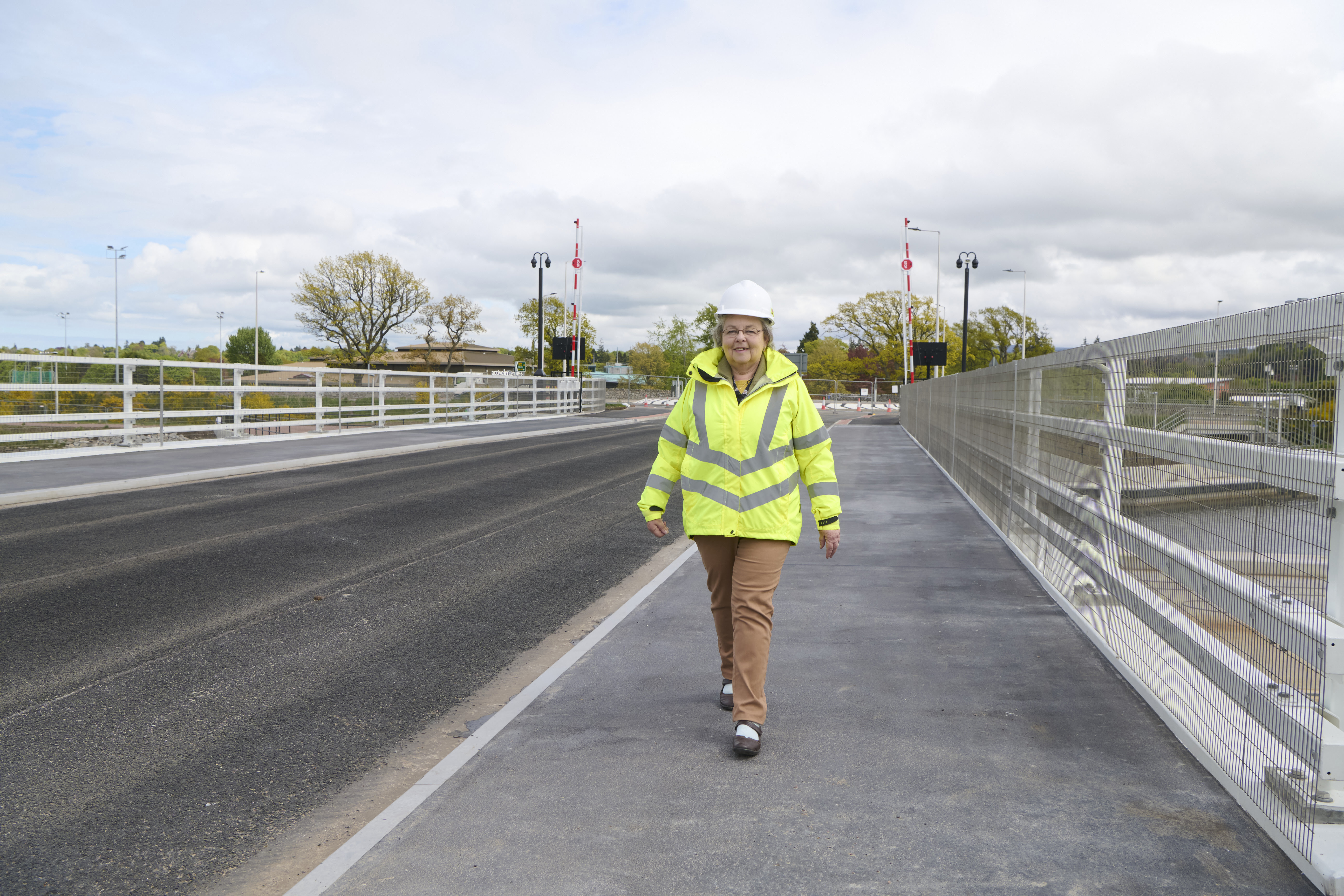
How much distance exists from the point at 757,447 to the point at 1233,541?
1.75 meters

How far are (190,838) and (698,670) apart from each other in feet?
7.95

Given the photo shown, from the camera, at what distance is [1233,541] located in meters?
3.56

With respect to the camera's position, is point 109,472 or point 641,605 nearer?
point 641,605

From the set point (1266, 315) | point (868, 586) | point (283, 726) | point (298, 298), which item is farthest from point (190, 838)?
point (298, 298)

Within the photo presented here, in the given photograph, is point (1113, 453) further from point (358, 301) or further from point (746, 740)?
point (358, 301)

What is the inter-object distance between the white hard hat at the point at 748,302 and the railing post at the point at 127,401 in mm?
15860

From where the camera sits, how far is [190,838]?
3.29m

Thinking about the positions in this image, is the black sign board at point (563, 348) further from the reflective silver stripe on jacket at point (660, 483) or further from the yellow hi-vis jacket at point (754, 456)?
the yellow hi-vis jacket at point (754, 456)

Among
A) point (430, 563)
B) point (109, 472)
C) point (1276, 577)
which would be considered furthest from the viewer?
point (109, 472)

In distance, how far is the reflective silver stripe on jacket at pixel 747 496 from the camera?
398cm

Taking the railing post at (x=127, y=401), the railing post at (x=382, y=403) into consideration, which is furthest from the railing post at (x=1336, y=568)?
the railing post at (x=382, y=403)

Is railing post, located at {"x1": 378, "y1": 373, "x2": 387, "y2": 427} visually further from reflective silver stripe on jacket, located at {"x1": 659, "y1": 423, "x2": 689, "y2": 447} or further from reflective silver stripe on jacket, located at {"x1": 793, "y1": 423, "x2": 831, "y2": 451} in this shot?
reflective silver stripe on jacket, located at {"x1": 793, "y1": 423, "x2": 831, "y2": 451}

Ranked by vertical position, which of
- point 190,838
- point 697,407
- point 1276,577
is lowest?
point 190,838

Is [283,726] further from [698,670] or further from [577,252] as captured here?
[577,252]
